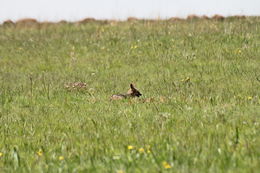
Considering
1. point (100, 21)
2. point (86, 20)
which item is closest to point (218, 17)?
point (100, 21)

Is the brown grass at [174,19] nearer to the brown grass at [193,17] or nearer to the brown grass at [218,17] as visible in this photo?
the brown grass at [193,17]

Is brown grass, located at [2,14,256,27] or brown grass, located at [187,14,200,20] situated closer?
brown grass, located at [2,14,256,27]

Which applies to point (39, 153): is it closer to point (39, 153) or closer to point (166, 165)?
point (39, 153)

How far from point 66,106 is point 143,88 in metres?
2.27

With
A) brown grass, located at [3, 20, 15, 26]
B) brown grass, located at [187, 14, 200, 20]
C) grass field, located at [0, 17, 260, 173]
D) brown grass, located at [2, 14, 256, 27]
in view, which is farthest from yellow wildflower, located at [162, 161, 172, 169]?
brown grass, located at [3, 20, 15, 26]

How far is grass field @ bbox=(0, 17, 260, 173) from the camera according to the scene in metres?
4.86

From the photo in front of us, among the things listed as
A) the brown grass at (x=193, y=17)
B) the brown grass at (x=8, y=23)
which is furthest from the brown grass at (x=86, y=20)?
the brown grass at (x=193, y=17)

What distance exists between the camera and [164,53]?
15672 mm

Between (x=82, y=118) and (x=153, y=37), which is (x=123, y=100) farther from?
(x=153, y=37)

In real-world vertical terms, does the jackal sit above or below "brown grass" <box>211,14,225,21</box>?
below

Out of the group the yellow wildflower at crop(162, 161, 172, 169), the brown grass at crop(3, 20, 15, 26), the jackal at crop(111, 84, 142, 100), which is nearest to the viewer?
the yellow wildflower at crop(162, 161, 172, 169)

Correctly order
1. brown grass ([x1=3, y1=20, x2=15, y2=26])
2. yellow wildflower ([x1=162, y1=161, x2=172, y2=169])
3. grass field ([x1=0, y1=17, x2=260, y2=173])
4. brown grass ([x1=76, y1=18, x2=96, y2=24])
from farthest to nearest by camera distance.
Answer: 1. brown grass ([x1=3, y1=20, x2=15, y2=26])
2. brown grass ([x1=76, y1=18, x2=96, y2=24])
3. grass field ([x1=0, y1=17, x2=260, y2=173])
4. yellow wildflower ([x1=162, y1=161, x2=172, y2=169])

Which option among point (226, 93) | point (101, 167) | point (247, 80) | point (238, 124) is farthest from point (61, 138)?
point (247, 80)

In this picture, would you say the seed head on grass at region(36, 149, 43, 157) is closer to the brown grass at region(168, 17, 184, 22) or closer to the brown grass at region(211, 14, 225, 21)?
the brown grass at region(168, 17, 184, 22)
